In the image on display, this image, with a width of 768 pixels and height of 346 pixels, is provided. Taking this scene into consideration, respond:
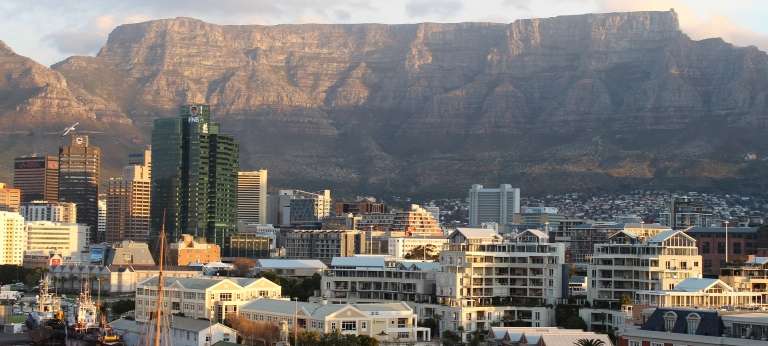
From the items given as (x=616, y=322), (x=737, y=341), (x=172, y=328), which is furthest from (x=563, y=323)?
(x=737, y=341)

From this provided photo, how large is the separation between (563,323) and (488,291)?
32.3 feet

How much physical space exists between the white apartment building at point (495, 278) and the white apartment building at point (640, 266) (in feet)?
15.8

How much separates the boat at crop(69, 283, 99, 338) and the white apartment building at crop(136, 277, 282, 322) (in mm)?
4221

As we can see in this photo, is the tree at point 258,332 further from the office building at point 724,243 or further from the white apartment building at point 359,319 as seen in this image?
the office building at point 724,243

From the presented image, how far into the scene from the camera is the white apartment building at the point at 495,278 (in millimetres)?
130125

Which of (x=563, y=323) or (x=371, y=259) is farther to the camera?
(x=371, y=259)

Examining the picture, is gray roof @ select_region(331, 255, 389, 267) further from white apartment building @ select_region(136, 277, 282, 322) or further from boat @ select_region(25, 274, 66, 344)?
boat @ select_region(25, 274, 66, 344)

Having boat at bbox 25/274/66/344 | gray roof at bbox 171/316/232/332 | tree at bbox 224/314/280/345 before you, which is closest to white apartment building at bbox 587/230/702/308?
tree at bbox 224/314/280/345

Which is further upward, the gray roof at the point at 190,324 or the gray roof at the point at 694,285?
the gray roof at the point at 694,285

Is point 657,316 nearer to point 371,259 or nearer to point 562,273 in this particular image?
point 562,273

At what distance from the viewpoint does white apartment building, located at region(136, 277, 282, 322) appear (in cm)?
13588

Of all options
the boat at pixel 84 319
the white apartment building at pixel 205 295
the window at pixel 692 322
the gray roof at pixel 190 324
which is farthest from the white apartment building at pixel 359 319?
the window at pixel 692 322

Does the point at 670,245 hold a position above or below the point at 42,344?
above

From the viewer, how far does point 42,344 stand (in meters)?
134
